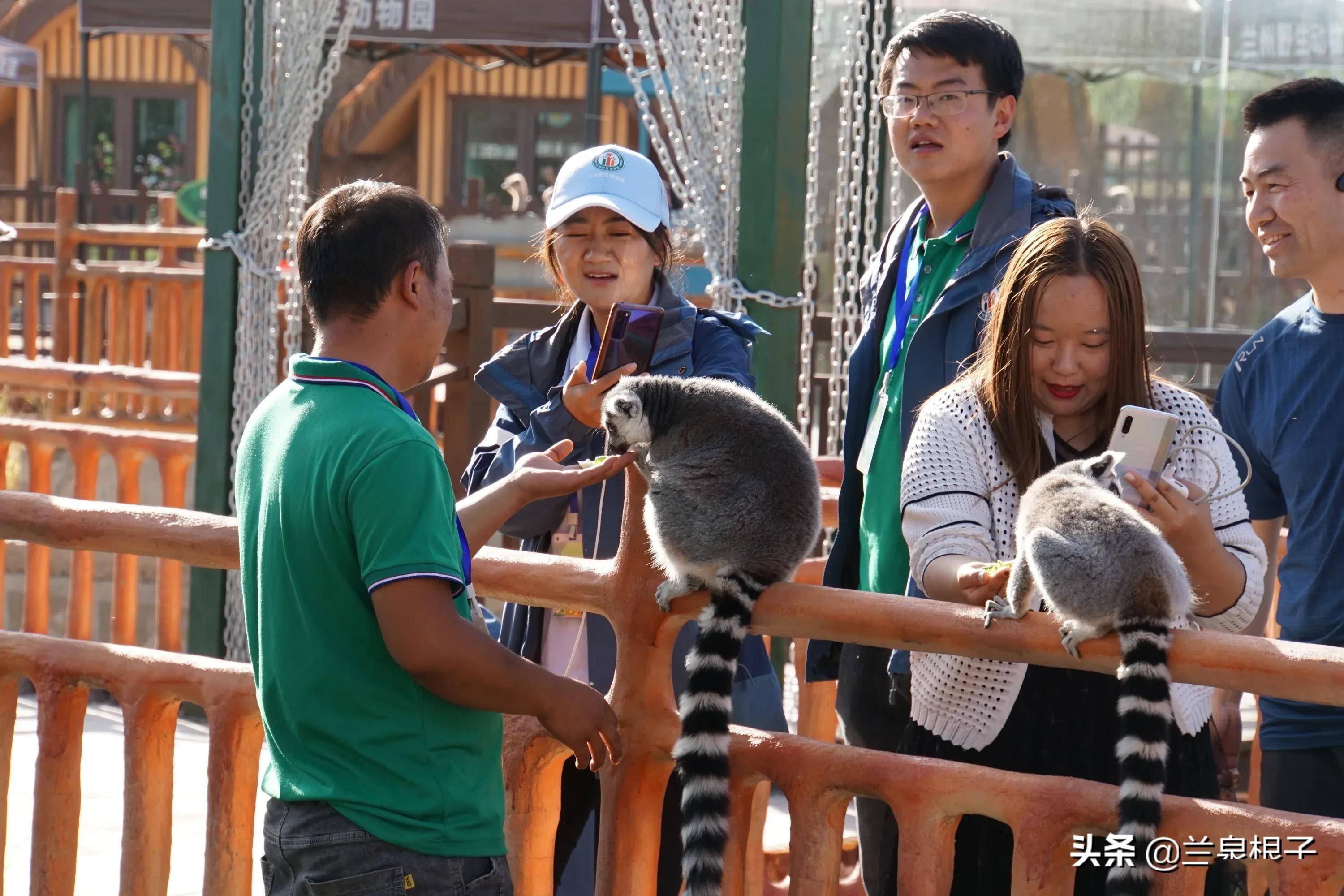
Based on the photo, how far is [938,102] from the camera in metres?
2.76

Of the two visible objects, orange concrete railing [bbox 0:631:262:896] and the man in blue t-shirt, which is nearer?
orange concrete railing [bbox 0:631:262:896]

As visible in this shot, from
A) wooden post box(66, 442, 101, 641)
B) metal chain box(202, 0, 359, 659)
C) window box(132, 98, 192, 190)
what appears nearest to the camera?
metal chain box(202, 0, 359, 659)

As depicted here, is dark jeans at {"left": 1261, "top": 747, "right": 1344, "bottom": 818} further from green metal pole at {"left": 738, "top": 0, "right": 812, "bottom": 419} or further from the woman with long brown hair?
green metal pole at {"left": 738, "top": 0, "right": 812, "bottom": 419}

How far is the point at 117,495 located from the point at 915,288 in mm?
4490

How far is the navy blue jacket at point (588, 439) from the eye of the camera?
2672mm

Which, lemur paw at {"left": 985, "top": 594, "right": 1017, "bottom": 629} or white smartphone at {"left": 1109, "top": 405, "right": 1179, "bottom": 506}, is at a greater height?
white smartphone at {"left": 1109, "top": 405, "right": 1179, "bottom": 506}

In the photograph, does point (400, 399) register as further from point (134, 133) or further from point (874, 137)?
point (134, 133)

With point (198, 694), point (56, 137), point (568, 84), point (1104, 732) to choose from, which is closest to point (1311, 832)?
point (1104, 732)

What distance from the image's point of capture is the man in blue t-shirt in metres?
2.67

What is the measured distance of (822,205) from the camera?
26.8ft

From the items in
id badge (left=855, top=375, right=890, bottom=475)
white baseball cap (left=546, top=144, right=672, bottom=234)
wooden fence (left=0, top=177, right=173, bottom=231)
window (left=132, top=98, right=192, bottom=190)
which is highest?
window (left=132, top=98, right=192, bottom=190)

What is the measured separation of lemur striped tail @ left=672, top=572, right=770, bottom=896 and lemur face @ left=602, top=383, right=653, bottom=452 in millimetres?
349

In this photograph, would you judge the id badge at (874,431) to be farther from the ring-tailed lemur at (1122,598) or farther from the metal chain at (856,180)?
the metal chain at (856,180)

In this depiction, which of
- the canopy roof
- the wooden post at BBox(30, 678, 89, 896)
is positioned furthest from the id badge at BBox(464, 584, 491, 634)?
the canopy roof
